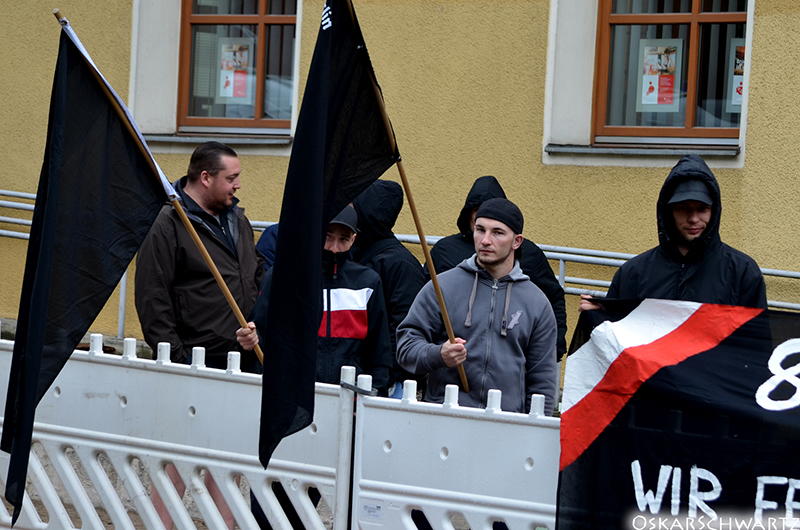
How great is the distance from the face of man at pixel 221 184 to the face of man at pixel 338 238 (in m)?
0.66

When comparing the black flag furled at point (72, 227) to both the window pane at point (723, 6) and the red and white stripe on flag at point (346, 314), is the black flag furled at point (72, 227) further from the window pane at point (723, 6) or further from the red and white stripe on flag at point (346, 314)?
the window pane at point (723, 6)

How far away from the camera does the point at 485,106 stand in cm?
745

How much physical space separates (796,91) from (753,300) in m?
3.09

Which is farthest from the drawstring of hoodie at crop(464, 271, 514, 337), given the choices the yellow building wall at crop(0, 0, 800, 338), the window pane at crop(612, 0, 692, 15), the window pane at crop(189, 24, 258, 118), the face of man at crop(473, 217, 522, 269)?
the window pane at crop(189, 24, 258, 118)

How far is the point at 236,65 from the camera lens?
8.45 metres

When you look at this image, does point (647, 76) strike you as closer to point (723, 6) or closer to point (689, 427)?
point (723, 6)

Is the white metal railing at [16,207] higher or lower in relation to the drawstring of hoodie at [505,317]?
higher

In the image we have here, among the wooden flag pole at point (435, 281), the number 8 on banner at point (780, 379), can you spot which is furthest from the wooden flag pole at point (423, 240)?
the number 8 on banner at point (780, 379)

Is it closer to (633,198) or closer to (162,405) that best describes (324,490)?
(162,405)

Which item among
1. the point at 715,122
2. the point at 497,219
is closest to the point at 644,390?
the point at 497,219

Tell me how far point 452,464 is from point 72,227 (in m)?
1.73

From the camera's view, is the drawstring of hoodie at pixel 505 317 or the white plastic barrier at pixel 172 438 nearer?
the white plastic barrier at pixel 172 438

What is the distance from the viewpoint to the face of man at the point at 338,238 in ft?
15.4

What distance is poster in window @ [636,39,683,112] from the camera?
291 inches
